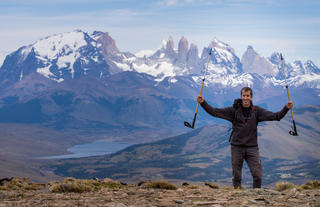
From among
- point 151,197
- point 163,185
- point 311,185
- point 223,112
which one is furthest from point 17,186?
point 311,185

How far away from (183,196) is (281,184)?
18.1ft

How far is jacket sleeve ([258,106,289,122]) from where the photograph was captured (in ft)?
63.5

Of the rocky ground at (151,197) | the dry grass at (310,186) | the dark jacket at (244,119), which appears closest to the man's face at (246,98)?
the dark jacket at (244,119)

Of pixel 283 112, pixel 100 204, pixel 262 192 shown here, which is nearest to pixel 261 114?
pixel 283 112

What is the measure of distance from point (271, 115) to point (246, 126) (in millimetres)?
1114

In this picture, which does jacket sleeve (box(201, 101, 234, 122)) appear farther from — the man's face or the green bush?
the green bush

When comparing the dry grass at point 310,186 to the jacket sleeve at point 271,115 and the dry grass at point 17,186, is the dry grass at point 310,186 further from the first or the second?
the dry grass at point 17,186

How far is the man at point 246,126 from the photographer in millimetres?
19625

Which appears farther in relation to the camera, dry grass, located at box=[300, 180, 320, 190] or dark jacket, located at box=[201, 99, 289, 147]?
dry grass, located at box=[300, 180, 320, 190]

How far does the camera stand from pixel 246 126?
19.6 m

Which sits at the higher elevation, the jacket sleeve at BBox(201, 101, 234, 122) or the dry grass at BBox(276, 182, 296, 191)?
the jacket sleeve at BBox(201, 101, 234, 122)

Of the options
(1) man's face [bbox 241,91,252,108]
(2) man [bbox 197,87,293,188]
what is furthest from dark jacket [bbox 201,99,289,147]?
(1) man's face [bbox 241,91,252,108]

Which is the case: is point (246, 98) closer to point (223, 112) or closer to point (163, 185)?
point (223, 112)

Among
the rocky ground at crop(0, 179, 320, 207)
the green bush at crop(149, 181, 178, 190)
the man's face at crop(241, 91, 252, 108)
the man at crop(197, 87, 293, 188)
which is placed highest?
the man's face at crop(241, 91, 252, 108)
